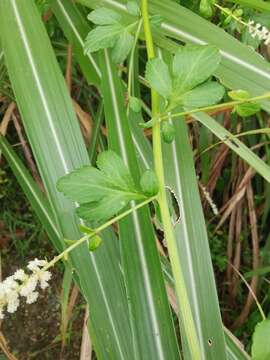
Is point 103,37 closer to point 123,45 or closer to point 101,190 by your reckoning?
point 123,45

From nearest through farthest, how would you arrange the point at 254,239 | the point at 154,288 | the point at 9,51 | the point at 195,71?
the point at 195,71, the point at 154,288, the point at 9,51, the point at 254,239

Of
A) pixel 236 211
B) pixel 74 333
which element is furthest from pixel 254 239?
pixel 74 333

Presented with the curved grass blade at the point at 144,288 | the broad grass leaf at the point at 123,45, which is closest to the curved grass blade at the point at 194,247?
the curved grass blade at the point at 144,288

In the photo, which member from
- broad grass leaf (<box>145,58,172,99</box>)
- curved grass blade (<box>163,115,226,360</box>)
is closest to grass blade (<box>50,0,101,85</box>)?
curved grass blade (<box>163,115,226,360</box>)

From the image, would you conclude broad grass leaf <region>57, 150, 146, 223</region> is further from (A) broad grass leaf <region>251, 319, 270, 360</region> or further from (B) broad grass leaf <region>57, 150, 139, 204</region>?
(A) broad grass leaf <region>251, 319, 270, 360</region>

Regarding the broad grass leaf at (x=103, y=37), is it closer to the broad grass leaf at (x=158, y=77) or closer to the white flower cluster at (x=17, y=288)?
the broad grass leaf at (x=158, y=77)

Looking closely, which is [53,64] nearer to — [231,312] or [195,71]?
[195,71]
